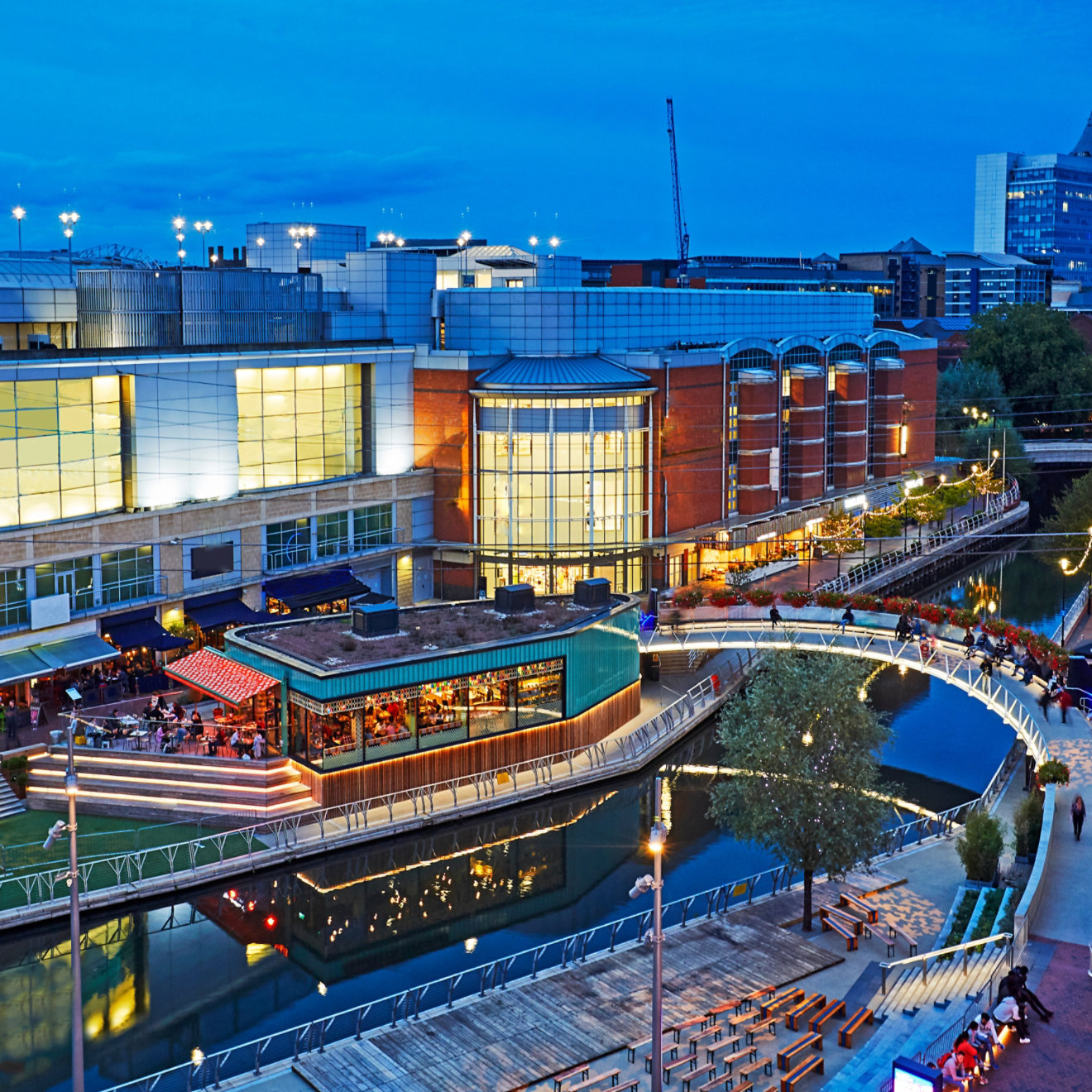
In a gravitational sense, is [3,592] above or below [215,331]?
below

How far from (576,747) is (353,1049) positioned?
2063 centimetres

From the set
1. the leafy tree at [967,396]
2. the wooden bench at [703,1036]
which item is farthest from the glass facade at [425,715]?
the leafy tree at [967,396]

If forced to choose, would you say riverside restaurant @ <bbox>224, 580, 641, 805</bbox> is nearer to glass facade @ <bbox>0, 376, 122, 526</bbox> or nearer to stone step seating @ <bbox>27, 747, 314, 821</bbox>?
stone step seating @ <bbox>27, 747, 314, 821</bbox>

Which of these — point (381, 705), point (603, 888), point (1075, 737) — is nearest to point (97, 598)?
point (381, 705)

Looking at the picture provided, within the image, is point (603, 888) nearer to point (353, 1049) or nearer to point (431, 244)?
point (353, 1049)

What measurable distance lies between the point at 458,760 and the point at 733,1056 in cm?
1868

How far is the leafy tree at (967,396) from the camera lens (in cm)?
11450

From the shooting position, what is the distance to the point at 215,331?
61844 millimetres

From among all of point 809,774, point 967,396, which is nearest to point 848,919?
point 809,774

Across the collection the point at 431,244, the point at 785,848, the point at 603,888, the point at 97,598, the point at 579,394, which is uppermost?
the point at 431,244

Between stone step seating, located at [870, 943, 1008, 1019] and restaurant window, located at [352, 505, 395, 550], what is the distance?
38.8m

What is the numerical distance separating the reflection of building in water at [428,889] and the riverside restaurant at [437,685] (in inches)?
94.6

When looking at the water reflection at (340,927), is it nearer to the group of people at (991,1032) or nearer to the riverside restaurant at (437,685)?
the riverside restaurant at (437,685)

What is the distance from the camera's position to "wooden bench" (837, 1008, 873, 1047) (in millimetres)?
27219
